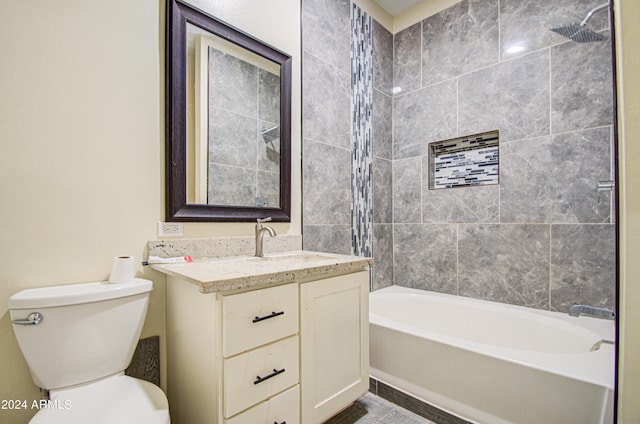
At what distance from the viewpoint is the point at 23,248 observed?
1.05 metres

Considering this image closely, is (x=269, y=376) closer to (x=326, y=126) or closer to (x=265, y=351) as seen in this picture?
(x=265, y=351)

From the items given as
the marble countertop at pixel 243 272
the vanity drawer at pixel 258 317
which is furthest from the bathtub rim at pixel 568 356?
the vanity drawer at pixel 258 317

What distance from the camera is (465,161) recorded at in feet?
7.77

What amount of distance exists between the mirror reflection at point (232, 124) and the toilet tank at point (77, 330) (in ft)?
1.86

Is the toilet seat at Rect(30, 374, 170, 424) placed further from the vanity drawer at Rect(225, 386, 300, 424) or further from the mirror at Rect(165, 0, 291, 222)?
the mirror at Rect(165, 0, 291, 222)

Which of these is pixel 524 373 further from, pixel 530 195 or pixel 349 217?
pixel 349 217

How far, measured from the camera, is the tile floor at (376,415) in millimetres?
1554

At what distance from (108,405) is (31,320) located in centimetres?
37

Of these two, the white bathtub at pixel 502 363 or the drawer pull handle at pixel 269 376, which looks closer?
the drawer pull handle at pixel 269 376

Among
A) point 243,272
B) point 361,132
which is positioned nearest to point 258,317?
point 243,272

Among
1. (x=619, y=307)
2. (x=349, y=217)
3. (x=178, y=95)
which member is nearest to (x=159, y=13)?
(x=178, y=95)

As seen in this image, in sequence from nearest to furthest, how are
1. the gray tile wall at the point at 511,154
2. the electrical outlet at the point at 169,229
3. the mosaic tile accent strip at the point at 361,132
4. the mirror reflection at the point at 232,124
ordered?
the electrical outlet at the point at 169,229, the mirror reflection at the point at 232,124, the gray tile wall at the point at 511,154, the mosaic tile accent strip at the point at 361,132

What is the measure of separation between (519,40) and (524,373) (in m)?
2.16

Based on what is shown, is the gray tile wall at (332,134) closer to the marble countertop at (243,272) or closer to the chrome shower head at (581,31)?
the marble countertop at (243,272)
